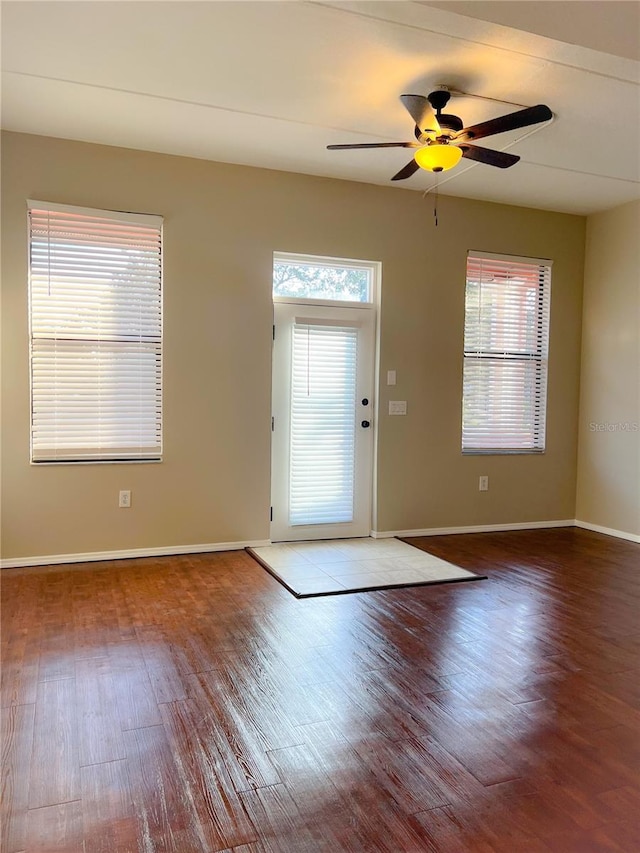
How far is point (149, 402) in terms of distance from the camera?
4.57m

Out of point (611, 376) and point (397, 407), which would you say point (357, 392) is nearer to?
point (397, 407)

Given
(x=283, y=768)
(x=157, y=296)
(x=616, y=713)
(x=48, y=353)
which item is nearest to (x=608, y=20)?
(x=616, y=713)

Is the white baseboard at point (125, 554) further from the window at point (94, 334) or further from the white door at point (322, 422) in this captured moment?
the window at point (94, 334)

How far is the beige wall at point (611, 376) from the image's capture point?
5.51 metres

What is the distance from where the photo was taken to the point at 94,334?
4395mm

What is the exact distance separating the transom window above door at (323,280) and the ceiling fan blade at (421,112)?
1.81 m

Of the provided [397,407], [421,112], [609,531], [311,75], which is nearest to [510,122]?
[421,112]

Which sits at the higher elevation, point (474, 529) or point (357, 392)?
point (357, 392)

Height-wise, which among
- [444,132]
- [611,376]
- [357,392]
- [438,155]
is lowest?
[357,392]

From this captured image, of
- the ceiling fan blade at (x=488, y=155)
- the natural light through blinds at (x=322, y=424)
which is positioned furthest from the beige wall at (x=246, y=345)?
the ceiling fan blade at (x=488, y=155)

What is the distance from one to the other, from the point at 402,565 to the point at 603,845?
276 cm

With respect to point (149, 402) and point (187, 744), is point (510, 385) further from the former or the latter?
point (187, 744)

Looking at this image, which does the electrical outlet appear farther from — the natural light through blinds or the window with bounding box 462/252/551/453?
the window with bounding box 462/252/551/453

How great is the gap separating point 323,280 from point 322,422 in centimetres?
119
